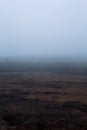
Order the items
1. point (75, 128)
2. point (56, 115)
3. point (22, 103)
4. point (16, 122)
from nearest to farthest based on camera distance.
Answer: point (75, 128), point (16, 122), point (56, 115), point (22, 103)

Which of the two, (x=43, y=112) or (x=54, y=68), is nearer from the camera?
(x=43, y=112)

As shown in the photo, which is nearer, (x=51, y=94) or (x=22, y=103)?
(x=22, y=103)

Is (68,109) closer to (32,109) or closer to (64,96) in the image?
(32,109)

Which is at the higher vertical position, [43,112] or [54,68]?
[54,68]

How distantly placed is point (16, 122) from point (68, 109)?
6.79m

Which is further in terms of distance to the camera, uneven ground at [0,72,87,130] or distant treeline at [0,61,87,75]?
distant treeline at [0,61,87,75]

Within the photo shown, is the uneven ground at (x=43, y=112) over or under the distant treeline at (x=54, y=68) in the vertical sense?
under

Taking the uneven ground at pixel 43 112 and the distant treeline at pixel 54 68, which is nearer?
the uneven ground at pixel 43 112

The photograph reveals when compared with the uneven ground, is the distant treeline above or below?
above

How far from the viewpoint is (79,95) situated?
35750mm

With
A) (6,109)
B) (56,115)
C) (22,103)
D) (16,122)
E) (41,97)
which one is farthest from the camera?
(41,97)

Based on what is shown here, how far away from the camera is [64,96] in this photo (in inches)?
1380

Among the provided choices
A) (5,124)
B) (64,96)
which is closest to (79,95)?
(64,96)

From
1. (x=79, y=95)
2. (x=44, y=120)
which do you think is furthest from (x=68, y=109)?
(x=79, y=95)
